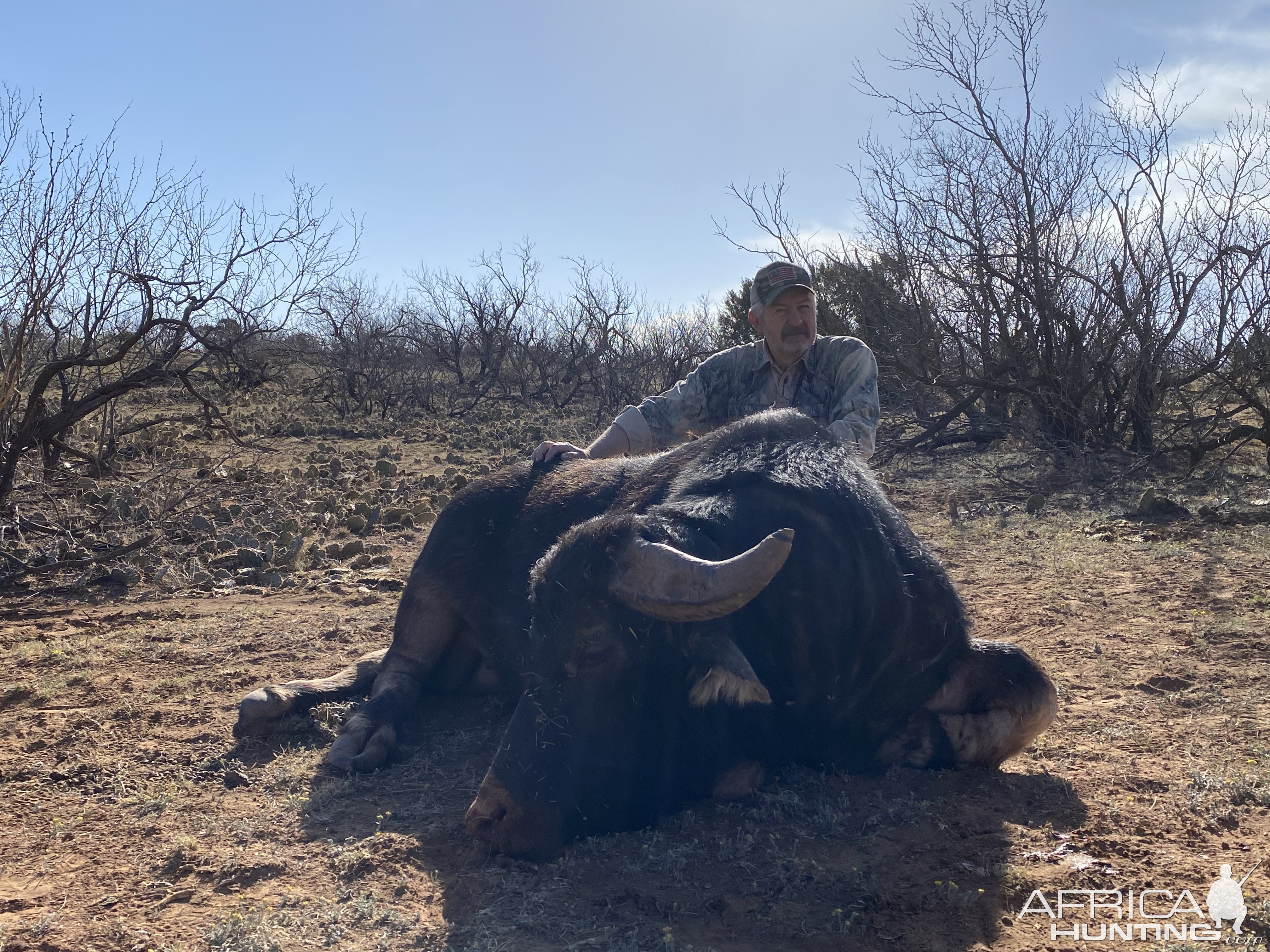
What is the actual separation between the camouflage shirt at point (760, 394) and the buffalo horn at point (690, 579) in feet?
6.80

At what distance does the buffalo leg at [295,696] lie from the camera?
3820mm

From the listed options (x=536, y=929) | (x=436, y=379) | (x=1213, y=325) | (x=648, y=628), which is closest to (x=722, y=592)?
(x=648, y=628)

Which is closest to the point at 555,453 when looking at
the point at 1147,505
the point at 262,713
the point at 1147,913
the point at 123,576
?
the point at 262,713

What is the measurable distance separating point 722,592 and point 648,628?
0.36 m

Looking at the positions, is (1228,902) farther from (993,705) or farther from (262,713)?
(262,713)

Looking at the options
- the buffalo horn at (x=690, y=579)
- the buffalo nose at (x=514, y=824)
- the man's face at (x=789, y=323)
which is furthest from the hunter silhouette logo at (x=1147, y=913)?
the man's face at (x=789, y=323)

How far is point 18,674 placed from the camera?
15.1 ft

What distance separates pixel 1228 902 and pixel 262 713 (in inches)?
135

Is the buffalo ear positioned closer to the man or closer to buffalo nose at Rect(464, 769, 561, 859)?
buffalo nose at Rect(464, 769, 561, 859)

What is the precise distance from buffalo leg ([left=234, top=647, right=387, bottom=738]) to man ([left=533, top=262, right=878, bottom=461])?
136cm

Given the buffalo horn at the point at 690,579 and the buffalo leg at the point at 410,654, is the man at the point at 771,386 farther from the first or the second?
the buffalo horn at the point at 690,579

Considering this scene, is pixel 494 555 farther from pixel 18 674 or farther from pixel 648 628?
pixel 18 674

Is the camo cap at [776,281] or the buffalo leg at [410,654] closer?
the buffalo leg at [410,654]

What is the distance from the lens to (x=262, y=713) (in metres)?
3.82
